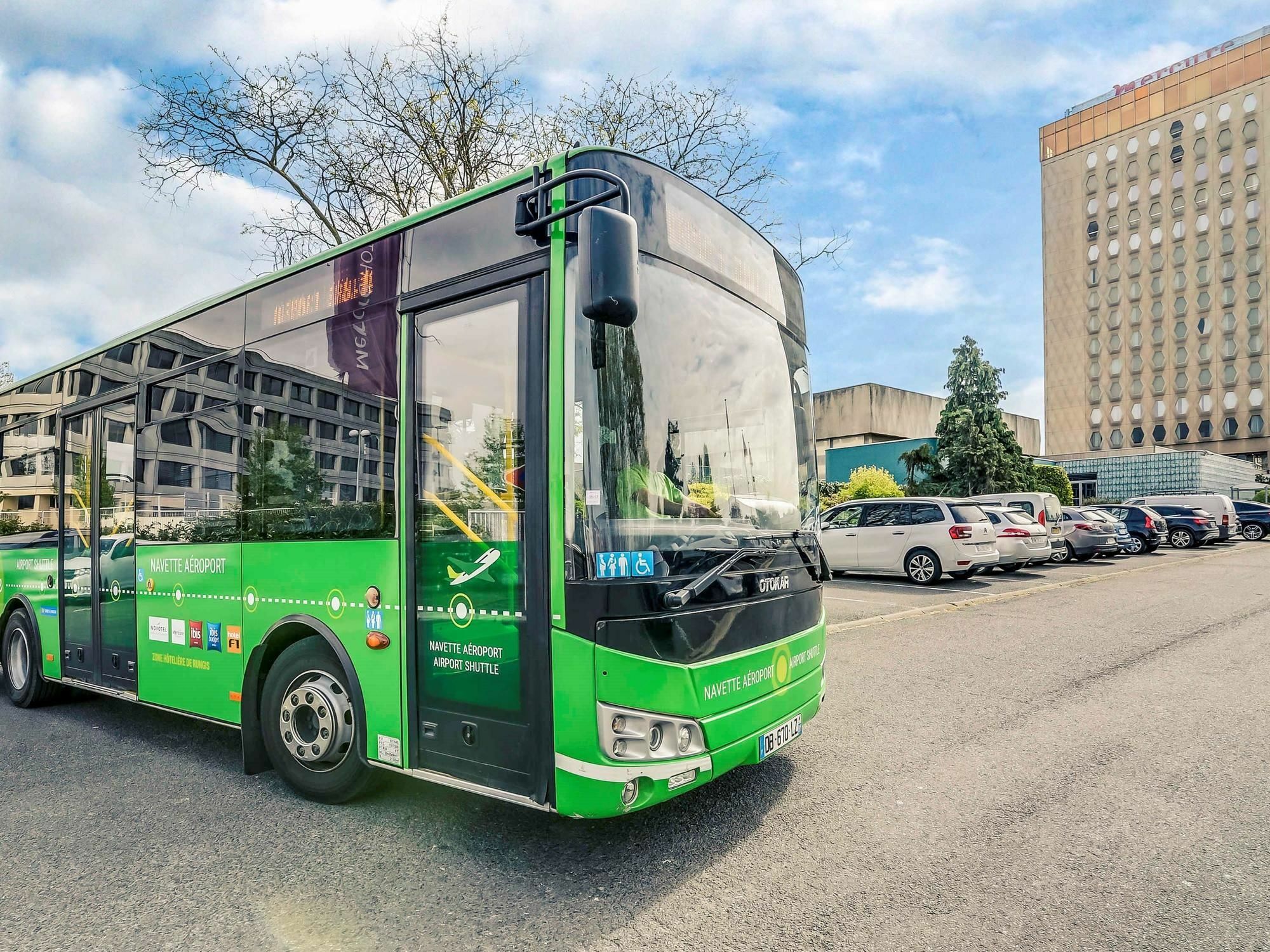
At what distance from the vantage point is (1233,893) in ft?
11.1

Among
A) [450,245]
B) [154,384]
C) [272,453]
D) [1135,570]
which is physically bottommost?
[1135,570]

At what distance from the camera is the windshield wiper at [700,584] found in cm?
357

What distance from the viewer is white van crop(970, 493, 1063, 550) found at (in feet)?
66.3

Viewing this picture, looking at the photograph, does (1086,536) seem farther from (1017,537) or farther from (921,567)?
(921,567)

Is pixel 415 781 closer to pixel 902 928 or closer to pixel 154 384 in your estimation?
pixel 902 928

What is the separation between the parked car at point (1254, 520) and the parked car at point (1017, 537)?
2631cm

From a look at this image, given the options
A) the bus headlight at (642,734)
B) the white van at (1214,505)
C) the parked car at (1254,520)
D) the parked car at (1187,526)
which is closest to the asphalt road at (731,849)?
the bus headlight at (642,734)

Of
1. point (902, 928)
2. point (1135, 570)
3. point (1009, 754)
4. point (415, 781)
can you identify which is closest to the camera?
point (902, 928)

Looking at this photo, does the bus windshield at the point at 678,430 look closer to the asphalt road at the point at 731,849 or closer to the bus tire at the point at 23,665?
the asphalt road at the point at 731,849

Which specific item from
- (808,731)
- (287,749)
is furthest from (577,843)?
(808,731)

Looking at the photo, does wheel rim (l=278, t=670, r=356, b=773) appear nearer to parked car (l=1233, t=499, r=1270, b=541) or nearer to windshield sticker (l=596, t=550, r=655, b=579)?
windshield sticker (l=596, t=550, r=655, b=579)

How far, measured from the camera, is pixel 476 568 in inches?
151

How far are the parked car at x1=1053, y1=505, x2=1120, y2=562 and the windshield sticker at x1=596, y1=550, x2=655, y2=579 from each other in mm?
21772

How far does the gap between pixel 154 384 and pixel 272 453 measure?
5.46ft
